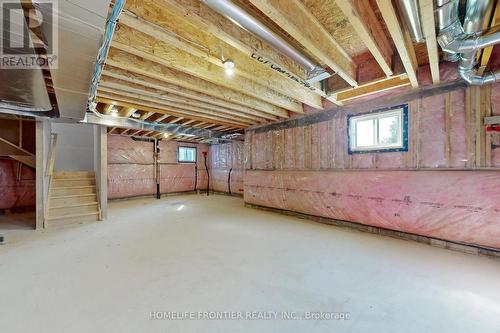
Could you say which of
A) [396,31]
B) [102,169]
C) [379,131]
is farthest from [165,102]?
[379,131]

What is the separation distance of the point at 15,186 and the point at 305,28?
6.80 metres

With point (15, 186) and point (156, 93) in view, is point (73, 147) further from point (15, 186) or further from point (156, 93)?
point (156, 93)

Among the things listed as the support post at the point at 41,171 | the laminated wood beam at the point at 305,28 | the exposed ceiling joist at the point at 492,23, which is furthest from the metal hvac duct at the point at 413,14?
the support post at the point at 41,171

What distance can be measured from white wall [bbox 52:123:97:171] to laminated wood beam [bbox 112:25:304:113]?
5.25 m

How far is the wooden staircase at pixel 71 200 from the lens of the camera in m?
3.82

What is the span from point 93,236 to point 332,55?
4057 mm

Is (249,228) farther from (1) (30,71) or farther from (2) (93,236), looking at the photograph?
(1) (30,71)

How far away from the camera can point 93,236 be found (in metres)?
3.14

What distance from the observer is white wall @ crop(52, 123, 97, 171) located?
240 inches

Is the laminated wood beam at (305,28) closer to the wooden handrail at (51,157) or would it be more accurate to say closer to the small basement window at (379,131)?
the small basement window at (379,131)

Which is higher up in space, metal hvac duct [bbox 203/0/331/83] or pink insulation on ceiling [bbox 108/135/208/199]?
metal hvac duct [bbox 203/0/331/83]

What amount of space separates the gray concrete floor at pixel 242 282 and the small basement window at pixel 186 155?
495 cm

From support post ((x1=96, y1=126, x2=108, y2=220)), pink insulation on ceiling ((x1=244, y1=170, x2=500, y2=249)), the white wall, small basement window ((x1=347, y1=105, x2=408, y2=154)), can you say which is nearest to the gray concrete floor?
pink insulation on ceiling ((x1=244, y1=170, x2=500, y2=249))

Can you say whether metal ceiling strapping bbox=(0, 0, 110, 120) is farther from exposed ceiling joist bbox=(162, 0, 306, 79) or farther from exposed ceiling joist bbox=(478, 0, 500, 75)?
exposed ceiling joist bbox=(478, 0, 500, 75)
